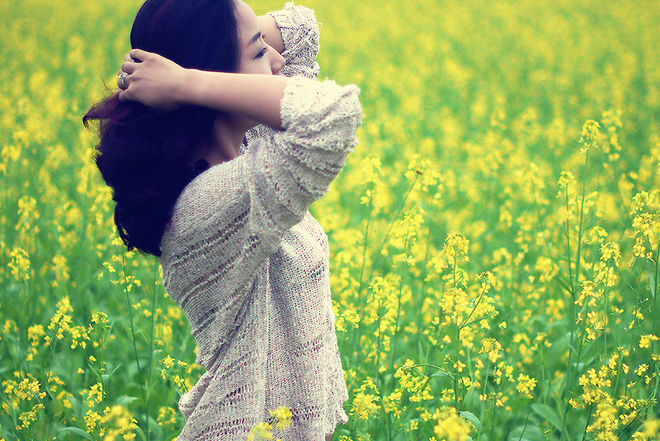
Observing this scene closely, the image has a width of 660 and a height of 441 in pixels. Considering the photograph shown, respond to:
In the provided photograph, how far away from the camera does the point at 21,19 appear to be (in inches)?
486

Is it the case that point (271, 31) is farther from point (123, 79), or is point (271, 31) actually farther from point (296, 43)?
point (123, 79)

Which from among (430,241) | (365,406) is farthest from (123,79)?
(430,241)

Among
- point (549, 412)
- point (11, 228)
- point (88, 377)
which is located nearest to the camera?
point (549, 412)

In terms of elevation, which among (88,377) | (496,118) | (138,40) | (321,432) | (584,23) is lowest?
(88,377)

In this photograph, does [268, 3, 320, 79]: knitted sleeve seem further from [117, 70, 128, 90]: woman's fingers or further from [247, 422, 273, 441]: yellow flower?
[247, 422, 273, 441]: yellow flower

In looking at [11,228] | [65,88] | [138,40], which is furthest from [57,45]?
[138,40]

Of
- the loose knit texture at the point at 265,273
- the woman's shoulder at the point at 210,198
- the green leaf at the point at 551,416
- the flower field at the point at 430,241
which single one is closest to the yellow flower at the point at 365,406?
the flower field at the point at 430,241

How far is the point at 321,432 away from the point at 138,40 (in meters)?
1.01

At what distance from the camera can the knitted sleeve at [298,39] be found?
5.14ft

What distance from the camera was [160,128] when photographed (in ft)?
3.92

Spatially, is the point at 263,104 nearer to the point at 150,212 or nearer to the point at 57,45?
the point at 150,212

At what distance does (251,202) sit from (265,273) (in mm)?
220

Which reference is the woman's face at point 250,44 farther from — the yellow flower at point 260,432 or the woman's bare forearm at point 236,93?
the yellow flower at point 260,432

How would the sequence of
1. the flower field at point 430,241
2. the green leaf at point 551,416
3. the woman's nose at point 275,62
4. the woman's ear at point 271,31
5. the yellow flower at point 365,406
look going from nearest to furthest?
the woman's nose at point 275,62
the woman's ear at point 271,31
the yellow flower at point 365,406
the flower field at point 430,241
the green leaf at point 551,416
